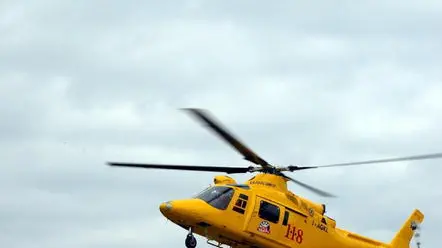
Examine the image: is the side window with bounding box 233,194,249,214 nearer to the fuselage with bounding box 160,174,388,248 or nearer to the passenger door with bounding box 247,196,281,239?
the fuselage with bounding box 160,174,388,248

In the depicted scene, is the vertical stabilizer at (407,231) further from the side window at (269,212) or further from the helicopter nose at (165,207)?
the helicopter nose at (165,207)

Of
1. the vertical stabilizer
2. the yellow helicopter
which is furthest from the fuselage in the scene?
the vertical stabilizer

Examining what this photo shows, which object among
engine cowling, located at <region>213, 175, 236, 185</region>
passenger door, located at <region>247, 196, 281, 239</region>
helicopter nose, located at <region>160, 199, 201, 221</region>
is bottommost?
helicopter nose, located at <region>160, 199, 201, 221</region>

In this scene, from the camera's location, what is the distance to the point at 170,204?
33781 millimetres

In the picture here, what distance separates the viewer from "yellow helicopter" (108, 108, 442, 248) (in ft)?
112

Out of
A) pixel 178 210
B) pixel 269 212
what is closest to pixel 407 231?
pixel 269 212

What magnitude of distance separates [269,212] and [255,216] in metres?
0.71

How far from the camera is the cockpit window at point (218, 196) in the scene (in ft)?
114

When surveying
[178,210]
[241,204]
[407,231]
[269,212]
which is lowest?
[178,210]

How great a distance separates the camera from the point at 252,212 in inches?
1391

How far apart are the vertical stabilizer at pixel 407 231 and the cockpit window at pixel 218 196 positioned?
34.5ft

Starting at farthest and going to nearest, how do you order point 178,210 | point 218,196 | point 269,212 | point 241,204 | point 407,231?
point 407,231 < point 269,212 < point 241,204 < point 218,196 < point 178,210

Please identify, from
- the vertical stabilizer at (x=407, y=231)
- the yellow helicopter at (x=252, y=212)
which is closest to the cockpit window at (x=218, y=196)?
the yellow helicopter at (x=252, y=212)

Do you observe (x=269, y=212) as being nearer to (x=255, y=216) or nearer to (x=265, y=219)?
(x=265, y=219)
